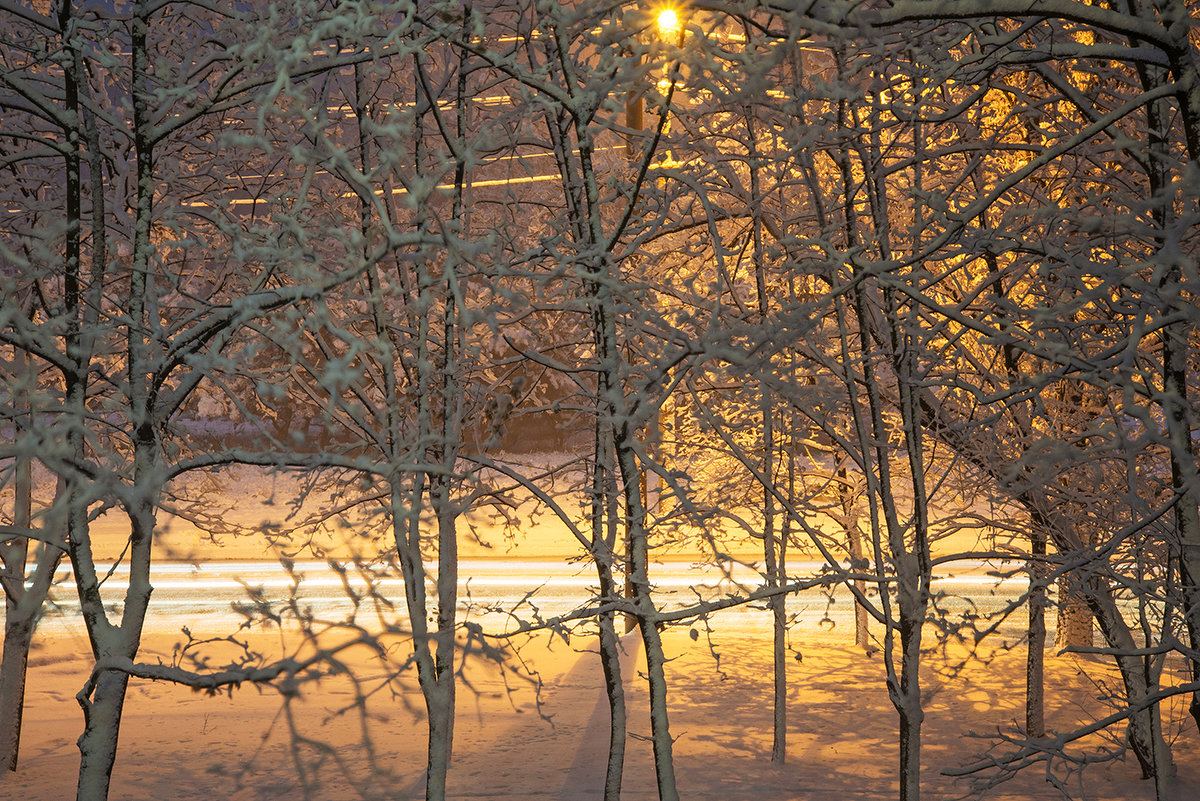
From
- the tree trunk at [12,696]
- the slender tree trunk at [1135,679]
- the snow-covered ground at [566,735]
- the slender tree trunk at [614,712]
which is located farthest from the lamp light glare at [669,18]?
the tree trunk at [12,696]

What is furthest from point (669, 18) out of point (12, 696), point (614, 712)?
point (12, 696)

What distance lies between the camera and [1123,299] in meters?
6.04

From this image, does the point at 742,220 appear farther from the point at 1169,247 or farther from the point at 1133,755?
the point at 1169,247

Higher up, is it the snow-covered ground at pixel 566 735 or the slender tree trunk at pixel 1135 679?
the slender tree trunk at pixel 1135 679

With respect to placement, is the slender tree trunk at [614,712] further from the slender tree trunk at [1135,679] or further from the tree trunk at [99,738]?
the slender tree trunk at [1135,679]

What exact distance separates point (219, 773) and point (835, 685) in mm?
7633

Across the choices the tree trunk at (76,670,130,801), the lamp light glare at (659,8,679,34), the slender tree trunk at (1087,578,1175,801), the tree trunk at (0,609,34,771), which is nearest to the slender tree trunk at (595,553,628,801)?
the tree trunk at (76,670,130,801)

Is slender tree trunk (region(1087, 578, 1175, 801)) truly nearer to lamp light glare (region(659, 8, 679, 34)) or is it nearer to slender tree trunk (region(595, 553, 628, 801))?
slender tree trunk (region(595, 553, 628, 801))

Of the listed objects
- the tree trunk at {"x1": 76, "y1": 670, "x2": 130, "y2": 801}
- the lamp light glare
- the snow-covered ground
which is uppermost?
the lamp light glare

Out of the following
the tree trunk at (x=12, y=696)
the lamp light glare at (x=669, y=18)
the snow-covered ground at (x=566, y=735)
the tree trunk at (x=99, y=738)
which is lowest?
the snow-covered ground at (x=566, y=735)

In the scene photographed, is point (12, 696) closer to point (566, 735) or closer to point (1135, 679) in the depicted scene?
point (566, 735)

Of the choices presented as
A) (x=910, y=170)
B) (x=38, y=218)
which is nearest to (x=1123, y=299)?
(x=910, y=170)

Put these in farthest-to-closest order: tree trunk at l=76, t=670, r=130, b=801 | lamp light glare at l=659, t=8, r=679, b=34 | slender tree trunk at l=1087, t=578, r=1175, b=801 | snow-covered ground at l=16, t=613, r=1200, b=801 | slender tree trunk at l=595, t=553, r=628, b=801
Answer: snow-covered ground at l=16, t=613, r=1200, b=801
slender tree trunk at l=1087, t=578, r=1175, b=801
slender tree trunk at l=595, t=553, r=628, b=801
tree trunk at l=76, t=670, r=130, b=801
lamp light glare at l=659, t=8, r=679, b=34

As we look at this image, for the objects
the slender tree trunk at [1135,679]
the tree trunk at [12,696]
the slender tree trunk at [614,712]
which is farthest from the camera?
the tree trunk at [12,696]
